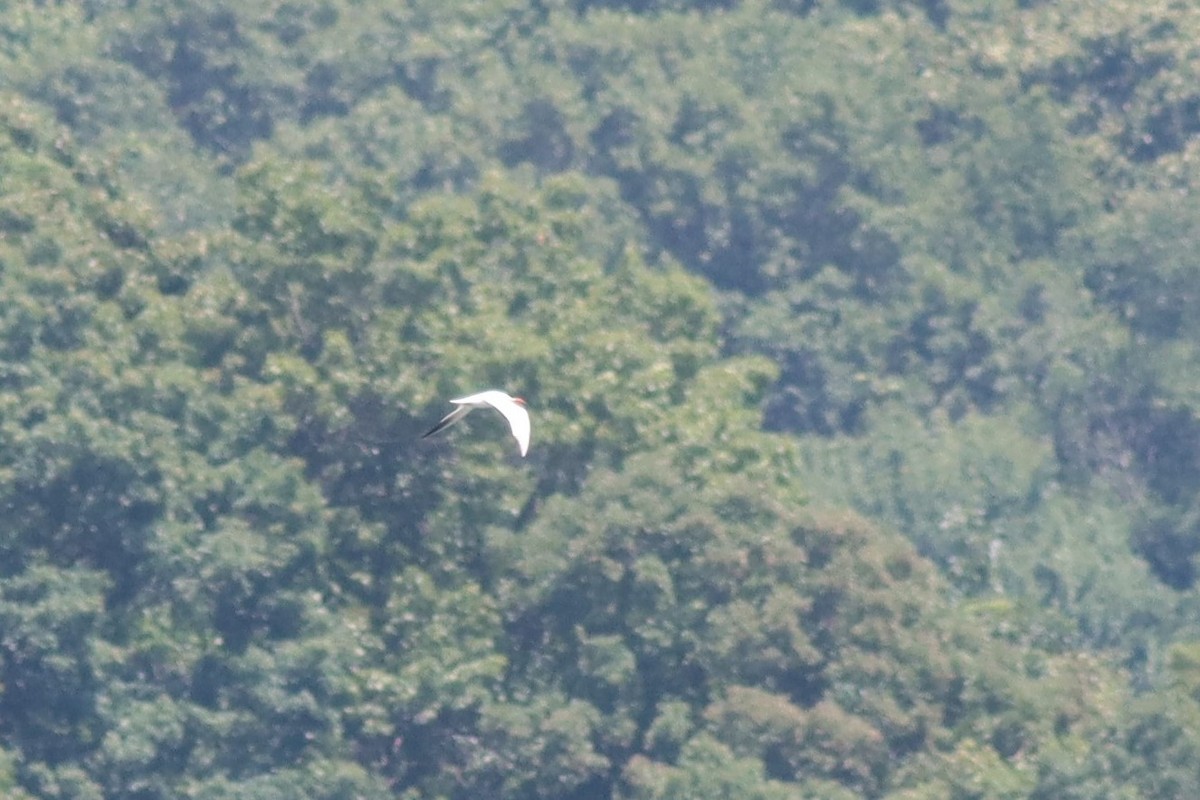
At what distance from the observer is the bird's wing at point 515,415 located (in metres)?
17.6

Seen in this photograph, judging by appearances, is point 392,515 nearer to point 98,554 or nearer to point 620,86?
point 98,554

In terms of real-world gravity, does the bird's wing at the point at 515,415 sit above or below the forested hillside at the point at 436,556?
below

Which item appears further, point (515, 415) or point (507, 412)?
point (507, 412)

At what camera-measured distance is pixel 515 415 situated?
1791 centimetres

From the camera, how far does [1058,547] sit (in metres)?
42.6

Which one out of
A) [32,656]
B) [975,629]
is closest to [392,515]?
[32,656]

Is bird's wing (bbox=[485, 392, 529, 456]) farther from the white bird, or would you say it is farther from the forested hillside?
the forested hillside

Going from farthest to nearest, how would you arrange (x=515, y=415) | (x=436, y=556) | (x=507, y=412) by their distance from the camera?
(x=436, y=556)
(x=507, y=412)
(x=515, y=415)

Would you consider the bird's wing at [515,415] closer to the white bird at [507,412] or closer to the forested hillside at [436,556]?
the white bird at [507,412]

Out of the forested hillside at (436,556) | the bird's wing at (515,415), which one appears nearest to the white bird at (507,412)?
the bird's wing at (515,415)

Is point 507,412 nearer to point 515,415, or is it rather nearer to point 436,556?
point 515,415

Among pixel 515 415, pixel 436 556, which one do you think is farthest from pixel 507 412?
pixel 436 556

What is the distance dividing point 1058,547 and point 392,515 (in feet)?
51.1

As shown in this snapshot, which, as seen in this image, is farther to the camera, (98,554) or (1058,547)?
(1058,547)
